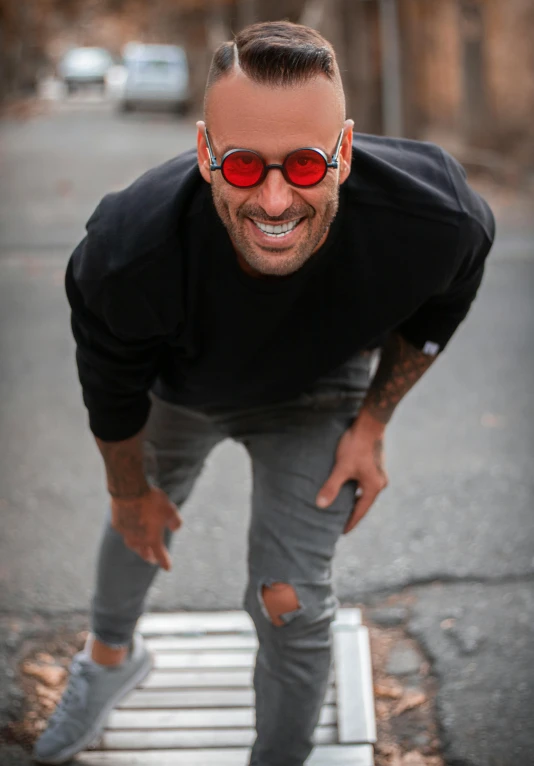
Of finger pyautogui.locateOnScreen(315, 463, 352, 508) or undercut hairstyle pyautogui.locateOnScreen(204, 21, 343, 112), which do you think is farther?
finger pyautogui.locateOnScreen(315, 463, 352, 508)

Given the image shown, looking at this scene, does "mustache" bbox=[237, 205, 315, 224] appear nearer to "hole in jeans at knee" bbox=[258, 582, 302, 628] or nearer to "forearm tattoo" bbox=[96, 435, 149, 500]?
"forearm tattoo" bbox=[96, 435, 149, 500]

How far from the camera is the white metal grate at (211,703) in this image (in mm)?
2496

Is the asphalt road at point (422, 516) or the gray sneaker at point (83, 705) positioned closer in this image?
the gray sneaker at point (83, 705)

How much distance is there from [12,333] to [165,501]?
352 centimetres

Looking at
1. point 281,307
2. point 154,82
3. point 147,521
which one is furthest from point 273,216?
point 154,82

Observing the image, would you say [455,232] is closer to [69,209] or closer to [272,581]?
[272,581]

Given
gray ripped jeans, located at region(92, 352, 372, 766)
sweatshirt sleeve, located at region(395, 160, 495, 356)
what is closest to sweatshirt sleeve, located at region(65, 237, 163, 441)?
gray ripped jeans, located at region(92, 352, 372, 766)

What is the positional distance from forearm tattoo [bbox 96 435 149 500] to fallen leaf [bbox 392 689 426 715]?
0.96 meters

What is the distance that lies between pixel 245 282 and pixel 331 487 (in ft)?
1.64

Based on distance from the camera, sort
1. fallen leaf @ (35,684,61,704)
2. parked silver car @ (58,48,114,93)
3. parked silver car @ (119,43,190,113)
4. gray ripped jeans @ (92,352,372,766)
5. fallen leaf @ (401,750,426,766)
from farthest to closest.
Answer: parked silver car @ (58,48,114,93)
parked silver car @ (119,43,190,113)
fallen leaf @ (35,684,61,704)
fallen leaf @ (401,750,426,766)
gray ripped jeans @ (92,352,372,766)

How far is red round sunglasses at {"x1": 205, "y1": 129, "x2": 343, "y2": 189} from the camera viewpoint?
1.78 m

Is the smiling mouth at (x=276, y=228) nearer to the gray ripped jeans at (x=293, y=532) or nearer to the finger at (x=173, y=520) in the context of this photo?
the gray ripped jeans at (x=293, y=532)

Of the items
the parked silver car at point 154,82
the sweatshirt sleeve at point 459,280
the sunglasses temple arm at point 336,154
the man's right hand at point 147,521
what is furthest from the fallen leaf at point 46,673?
the parked silver car at point 154,82

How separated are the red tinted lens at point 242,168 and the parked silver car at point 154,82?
21.5 m
